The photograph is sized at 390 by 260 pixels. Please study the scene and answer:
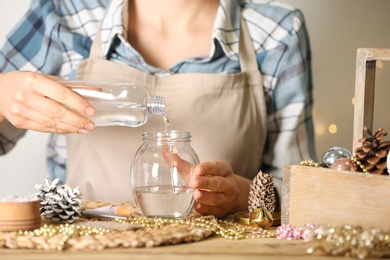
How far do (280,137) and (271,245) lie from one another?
0.75 metres

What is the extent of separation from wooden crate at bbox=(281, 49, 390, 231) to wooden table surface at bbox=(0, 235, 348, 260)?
0.23 ft

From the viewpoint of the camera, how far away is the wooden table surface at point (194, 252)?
81cm

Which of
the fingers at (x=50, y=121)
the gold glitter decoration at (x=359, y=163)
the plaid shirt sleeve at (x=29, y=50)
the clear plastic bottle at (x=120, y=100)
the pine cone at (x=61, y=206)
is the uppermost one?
the plaid shirt sleeve at (x=29, y=50)

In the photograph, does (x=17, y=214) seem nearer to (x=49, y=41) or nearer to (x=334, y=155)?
(x=334, y=155)

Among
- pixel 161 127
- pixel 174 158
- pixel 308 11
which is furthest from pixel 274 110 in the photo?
pixel 174 158

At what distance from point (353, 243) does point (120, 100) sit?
50 cm

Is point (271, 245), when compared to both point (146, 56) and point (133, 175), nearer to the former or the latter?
point (133, 175)

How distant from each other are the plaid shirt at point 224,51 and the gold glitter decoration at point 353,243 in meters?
0.73

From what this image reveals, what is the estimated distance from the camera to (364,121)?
1.09m

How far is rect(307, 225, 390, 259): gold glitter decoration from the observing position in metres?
0.82

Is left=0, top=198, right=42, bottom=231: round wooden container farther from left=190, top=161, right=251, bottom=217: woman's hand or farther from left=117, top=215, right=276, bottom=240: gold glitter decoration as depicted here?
left=190, top=161, right=251, bottom=217: woman's hand

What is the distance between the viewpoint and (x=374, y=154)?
96 centimetres

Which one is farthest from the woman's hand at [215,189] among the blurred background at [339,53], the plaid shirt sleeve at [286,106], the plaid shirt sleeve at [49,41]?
the blurred background at [339,53]

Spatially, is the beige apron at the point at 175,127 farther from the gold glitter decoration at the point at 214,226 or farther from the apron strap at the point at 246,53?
the gold glitter decoration at the point at 214,226
